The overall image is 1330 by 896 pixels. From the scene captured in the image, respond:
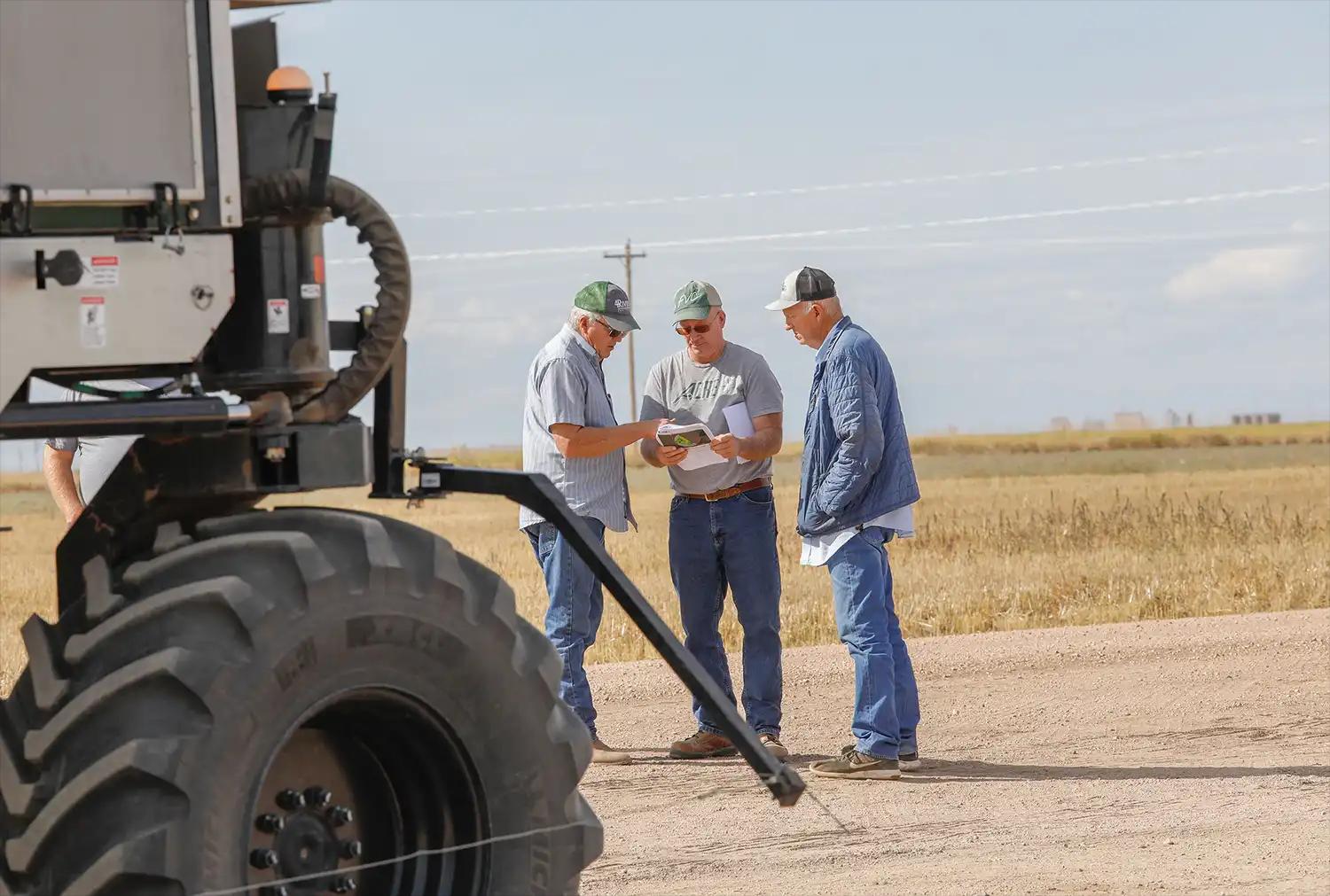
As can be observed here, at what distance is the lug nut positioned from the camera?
13.5 ft

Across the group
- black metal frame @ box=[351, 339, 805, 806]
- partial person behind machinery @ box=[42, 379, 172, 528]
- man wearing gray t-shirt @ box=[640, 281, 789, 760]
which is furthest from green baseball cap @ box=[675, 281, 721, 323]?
black metal frame @ box=[351, 339, 805, 806]

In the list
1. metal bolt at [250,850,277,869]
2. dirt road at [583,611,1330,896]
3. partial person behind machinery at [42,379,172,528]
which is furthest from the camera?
partial person behind machinery at [42,379,172,528]

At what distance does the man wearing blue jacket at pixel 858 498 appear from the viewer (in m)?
8.20

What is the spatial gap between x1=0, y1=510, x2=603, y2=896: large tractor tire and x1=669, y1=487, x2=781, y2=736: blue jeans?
4.23 m

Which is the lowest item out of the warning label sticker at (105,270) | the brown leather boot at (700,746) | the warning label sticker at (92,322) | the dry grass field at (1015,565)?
the dry grass field at (1015,565)

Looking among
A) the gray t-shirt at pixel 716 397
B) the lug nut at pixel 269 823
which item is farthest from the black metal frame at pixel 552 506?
the gray t-shirt at pixel 716 397

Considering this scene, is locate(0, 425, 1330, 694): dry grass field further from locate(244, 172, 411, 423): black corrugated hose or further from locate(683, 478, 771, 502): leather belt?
locate(244, 172, 411, 423): black corrugated hose

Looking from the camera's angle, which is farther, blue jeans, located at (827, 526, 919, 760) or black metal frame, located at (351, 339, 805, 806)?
blue jeans, located at (827, 526, 919, 760)

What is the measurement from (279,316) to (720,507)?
185 inches

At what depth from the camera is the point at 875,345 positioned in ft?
27.4

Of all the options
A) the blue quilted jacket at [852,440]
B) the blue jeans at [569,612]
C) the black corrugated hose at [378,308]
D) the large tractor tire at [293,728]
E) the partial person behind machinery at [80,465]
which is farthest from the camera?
the blue jeans at [569,612]

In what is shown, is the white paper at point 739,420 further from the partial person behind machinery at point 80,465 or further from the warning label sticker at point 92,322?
the warning label sticker at point 92,322

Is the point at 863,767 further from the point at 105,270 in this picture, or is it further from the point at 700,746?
the point at 105,270

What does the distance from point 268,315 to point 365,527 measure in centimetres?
60
